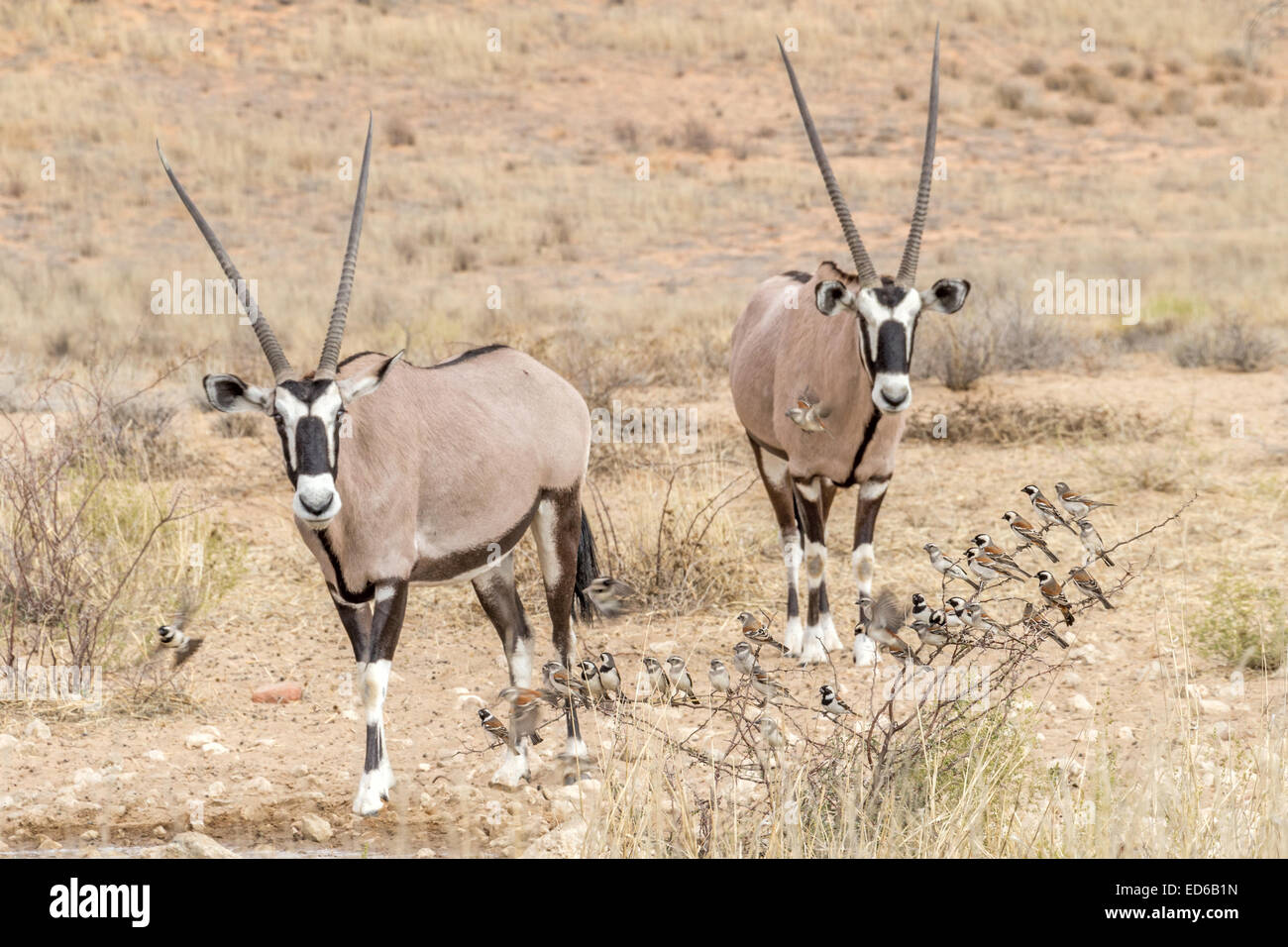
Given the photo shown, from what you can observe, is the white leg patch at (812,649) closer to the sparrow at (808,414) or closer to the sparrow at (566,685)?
the sparrow at (808,414)

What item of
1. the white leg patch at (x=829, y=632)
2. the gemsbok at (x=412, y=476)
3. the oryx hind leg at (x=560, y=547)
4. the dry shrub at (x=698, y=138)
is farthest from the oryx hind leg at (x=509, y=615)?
the dry shrub at (x=698, y=138)

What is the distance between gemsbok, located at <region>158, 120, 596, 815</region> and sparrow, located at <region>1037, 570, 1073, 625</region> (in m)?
1.59

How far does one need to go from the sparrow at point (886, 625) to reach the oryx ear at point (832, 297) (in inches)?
88.3

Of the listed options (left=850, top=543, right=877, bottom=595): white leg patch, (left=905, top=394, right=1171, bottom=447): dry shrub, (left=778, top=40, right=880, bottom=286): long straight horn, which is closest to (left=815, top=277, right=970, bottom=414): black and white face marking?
(left=778, top=40, right=880, bottom=286): long straight horn

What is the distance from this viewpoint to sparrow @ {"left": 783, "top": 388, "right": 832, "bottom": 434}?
6273mm

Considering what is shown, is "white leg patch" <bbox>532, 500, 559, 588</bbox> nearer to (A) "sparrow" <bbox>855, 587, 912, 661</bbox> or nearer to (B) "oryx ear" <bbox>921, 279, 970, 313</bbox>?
(A) "sparrow" <bbox>855, 587, 912, 661</bbox>

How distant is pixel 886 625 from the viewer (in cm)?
389

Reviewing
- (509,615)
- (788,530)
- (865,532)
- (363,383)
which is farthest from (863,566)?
(363,383)

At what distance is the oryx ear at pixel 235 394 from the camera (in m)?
4.38

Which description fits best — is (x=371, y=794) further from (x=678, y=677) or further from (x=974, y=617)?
(x=974, y=617)

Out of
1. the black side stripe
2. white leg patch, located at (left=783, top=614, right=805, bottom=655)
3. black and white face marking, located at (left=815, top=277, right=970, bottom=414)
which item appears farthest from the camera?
white leg patch, located at (left=783, top=614, right=805, bottom=655)

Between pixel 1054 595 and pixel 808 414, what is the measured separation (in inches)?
92.7

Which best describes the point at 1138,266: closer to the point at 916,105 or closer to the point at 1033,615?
the point at 916,105

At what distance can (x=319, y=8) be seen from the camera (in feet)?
114
